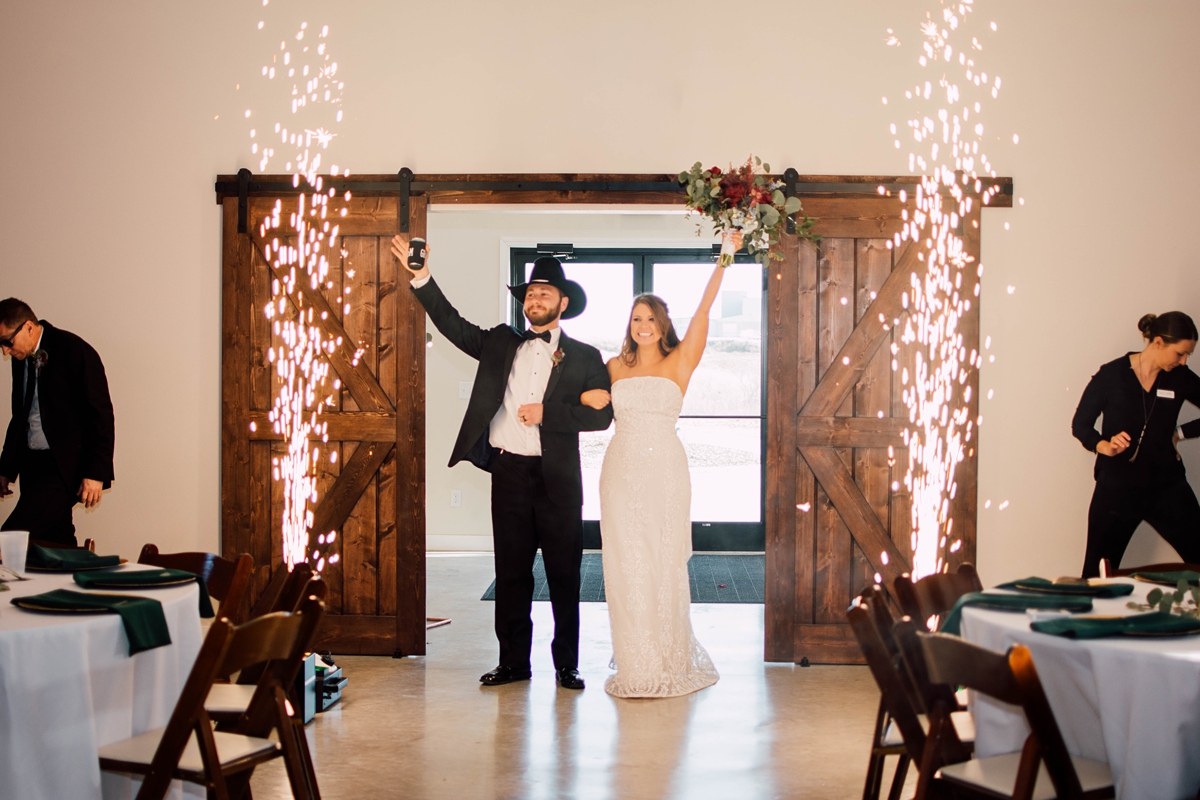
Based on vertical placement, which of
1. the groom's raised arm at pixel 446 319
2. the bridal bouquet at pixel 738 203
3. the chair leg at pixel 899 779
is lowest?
the chair leg at pixel 899 779

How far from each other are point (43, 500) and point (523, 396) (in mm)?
2092

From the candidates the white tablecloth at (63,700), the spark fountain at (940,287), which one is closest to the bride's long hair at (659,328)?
the spark fountain at (940,287)

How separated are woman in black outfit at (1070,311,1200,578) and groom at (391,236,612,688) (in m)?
2.31

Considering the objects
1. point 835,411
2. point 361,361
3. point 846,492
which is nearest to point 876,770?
point 846,492

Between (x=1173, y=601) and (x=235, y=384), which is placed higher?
(x=235, y=384)

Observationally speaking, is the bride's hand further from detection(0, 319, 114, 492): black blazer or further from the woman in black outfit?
the woman in black outfit

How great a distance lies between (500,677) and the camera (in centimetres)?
427

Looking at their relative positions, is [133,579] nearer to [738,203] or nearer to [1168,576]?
[738,203]

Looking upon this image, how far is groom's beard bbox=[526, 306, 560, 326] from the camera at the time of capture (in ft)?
14.3

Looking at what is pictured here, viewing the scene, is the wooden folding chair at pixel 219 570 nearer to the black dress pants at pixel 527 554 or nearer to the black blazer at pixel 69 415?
the black blazer at pixel 69 415

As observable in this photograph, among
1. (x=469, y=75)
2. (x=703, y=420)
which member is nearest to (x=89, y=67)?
(x=469, y=75)

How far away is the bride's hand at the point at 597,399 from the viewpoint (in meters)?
4.21

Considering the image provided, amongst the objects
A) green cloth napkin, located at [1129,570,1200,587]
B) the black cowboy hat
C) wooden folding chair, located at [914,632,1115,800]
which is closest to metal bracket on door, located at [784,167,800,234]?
the black cowboy hat

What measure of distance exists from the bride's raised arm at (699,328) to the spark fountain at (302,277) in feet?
5.83
